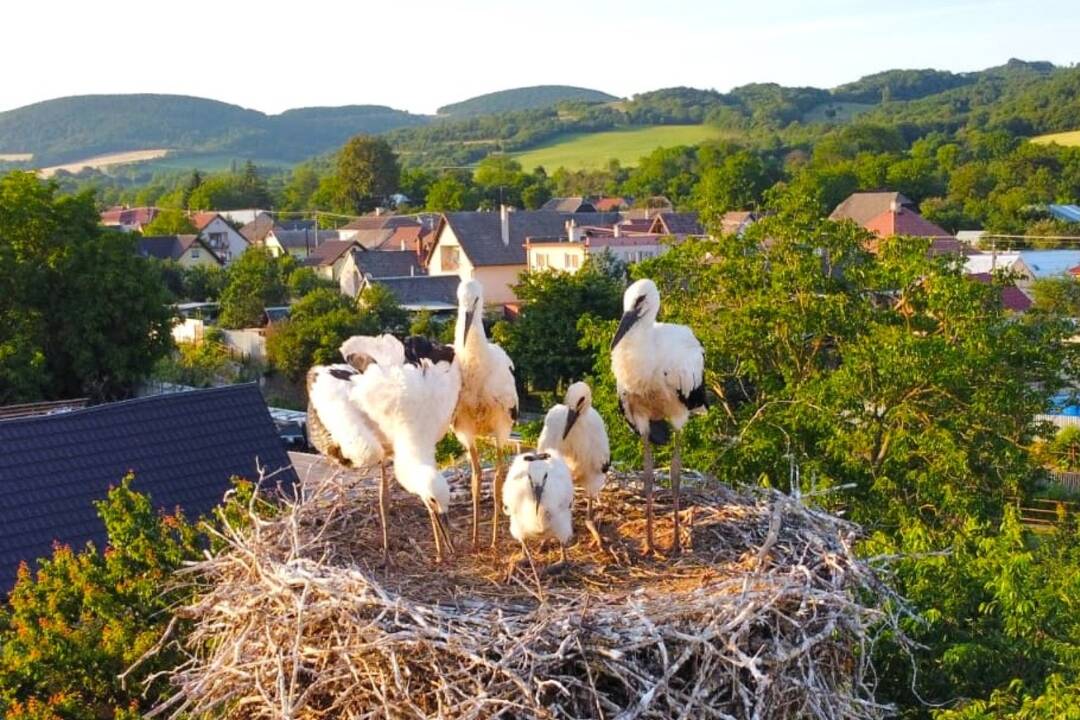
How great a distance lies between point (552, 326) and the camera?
31.4 meters

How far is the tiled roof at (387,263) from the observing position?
49.8 metres

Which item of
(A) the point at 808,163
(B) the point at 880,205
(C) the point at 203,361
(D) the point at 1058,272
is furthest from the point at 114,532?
(A) the point at 808,163

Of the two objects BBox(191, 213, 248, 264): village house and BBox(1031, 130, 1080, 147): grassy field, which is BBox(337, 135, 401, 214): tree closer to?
BBox(191, 213, 248, 264): village house

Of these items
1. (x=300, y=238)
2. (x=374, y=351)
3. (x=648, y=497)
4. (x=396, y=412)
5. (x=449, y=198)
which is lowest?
(x=300, y=238)

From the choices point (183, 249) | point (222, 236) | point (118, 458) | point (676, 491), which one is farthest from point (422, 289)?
point (676, 491)

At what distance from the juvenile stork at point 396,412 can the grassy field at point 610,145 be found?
118209mm

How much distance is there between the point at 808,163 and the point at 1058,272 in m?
51.5

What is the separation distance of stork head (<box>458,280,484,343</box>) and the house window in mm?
40126

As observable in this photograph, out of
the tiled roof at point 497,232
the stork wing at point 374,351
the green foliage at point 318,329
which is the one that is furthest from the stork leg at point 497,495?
the tiled roof at point 497,232

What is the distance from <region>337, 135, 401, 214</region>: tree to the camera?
93.1 m

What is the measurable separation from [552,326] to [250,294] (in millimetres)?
16732

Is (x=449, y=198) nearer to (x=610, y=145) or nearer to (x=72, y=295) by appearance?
(x=72, y=295)

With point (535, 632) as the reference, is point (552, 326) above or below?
below

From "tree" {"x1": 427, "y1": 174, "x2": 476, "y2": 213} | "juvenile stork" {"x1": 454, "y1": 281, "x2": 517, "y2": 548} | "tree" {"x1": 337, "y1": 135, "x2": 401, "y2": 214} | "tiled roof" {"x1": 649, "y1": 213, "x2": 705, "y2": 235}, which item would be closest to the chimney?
"tiled roof" {"x1": 649, "y1": 213, "x2": 705, "y2": 235}
